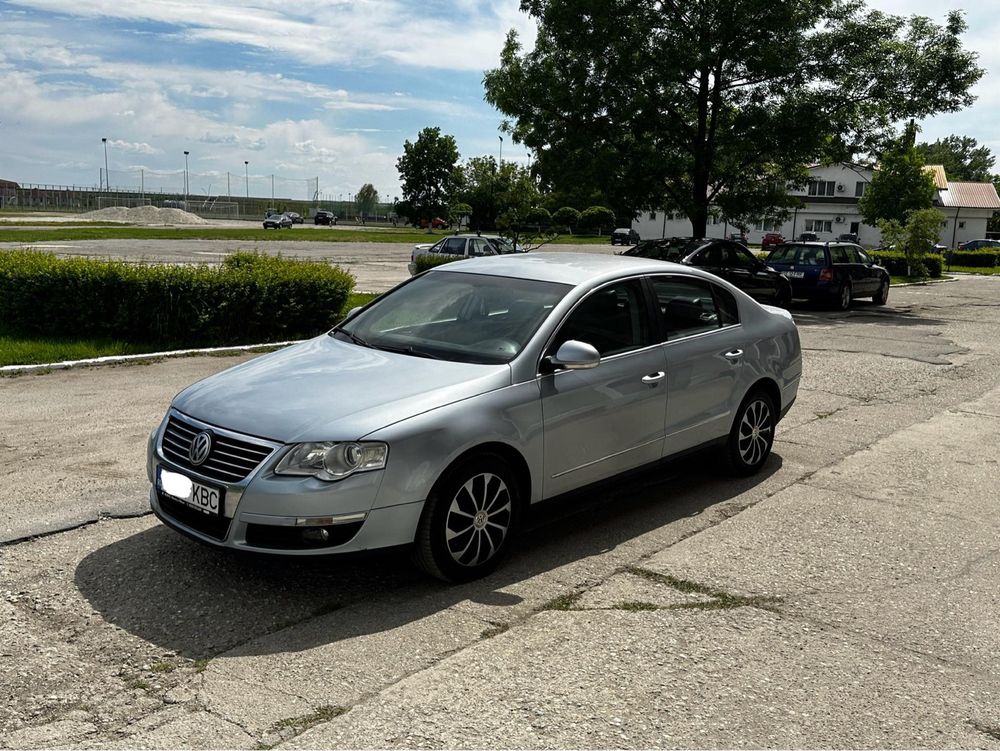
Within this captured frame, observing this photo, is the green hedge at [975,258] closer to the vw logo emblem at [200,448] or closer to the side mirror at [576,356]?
the side mirror at [576,356]

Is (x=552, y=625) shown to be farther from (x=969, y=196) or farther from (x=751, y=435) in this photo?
(x=969, y=196)

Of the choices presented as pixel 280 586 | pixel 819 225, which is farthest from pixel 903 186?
pixel 280 586

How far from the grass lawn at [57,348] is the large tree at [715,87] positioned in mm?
14250

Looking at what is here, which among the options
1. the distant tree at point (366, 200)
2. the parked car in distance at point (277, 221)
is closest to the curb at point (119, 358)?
the parked car in distance at point (277, 221)

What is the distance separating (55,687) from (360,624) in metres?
1.24

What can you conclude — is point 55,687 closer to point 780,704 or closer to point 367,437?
point 367,437

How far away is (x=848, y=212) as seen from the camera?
249 ft

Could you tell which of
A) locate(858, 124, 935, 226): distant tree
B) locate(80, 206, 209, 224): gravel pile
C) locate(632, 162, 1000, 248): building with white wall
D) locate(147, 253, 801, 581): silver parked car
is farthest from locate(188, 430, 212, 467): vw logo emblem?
locate(80, 206, 209, 224): gravel pile

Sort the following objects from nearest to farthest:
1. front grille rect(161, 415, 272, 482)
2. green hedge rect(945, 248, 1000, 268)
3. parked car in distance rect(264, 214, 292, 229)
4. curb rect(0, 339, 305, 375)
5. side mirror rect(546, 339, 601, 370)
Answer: front grille rect(161, 415, 272, 482) → side mirror rect(546, 339, 601, 370) → curb rect(0, 339, 305, 375) → green hedge rect(945, 248, 1000, 268) → parked car in distance rect(264, 214, 292, 229)

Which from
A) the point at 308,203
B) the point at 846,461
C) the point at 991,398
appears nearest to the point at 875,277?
the point at 991,398

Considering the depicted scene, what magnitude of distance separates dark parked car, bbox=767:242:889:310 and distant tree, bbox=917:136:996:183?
11736cm

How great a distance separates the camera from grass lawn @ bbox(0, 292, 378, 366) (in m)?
10.2

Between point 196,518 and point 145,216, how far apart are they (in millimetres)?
83731

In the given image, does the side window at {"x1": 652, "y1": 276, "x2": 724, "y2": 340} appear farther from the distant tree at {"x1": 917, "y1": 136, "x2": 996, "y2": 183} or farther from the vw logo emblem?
the distant tree at {"x1": 917, "y1": 136, "x2": 996, "y2": 183}
